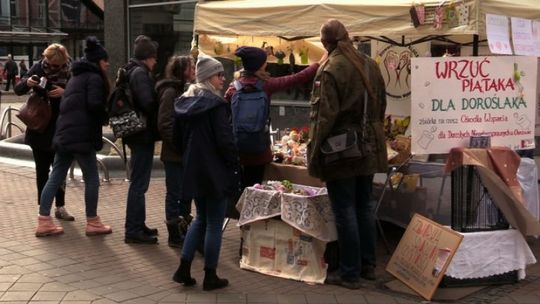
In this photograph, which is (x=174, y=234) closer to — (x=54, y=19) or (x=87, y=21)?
(x=87, y=21)

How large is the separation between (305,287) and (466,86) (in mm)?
1935

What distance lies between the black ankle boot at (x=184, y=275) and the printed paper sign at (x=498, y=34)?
2.74 m

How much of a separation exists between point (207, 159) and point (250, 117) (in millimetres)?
744

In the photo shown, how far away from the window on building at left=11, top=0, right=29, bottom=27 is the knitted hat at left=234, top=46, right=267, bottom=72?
41.0 m

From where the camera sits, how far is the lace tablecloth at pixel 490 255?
4.86 meters

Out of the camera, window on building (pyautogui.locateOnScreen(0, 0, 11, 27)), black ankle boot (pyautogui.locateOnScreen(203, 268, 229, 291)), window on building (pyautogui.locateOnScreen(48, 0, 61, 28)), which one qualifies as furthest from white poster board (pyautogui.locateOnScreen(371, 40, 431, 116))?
window on building (pyautogui.locateOnScreen(0, 0, 11, 27))

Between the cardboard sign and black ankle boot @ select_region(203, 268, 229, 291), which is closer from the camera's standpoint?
the cardboard sign

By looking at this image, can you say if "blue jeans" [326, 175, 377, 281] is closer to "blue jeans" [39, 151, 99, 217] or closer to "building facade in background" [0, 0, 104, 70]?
"blue jeans" [39, 151, 99, 217]

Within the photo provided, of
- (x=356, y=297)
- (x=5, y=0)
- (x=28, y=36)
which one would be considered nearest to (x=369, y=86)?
(x=356, y=297)

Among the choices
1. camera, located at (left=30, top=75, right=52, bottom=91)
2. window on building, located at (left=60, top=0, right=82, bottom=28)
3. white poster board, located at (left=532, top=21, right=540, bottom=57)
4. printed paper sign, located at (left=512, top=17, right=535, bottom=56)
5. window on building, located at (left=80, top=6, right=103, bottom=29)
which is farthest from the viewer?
window on building, located at (left=60, top=0, right=82, bottom=28)

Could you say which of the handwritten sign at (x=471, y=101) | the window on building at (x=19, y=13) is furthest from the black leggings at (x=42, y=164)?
the window on building at (x=19, y=13)

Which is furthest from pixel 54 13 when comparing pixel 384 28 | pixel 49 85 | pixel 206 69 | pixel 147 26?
pixel 206 69

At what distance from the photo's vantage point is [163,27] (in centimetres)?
1562

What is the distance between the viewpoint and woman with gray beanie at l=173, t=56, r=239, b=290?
4.57 metres
